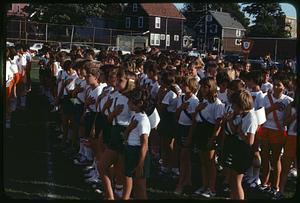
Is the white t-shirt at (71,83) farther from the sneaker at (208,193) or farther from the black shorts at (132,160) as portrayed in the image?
the black shorts at (132,160)

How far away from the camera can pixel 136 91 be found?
13.8ft

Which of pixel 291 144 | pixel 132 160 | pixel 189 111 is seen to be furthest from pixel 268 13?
pixel 189 111

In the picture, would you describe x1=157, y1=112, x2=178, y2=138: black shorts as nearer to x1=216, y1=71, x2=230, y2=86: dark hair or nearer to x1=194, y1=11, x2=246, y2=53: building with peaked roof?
x1=216, y1=71, x2=230, y2=86: dark hair

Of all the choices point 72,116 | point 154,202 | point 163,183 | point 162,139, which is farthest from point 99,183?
point 154,202

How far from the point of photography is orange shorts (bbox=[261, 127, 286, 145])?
5184 millimetres

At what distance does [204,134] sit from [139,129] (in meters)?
1.23

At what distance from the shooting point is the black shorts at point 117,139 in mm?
4477

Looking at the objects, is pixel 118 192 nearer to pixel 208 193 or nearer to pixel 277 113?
pixel 208 193

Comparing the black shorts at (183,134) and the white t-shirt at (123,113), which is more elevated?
the white t-shirt at (123,113)

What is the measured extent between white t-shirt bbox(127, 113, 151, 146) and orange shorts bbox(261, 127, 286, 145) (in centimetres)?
171

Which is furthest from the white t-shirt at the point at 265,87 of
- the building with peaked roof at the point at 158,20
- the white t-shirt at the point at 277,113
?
the building with peaked roof at the point at 158,20

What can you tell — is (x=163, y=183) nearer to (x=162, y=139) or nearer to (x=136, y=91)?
(x=162, y=139)

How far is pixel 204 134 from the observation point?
5.19 m

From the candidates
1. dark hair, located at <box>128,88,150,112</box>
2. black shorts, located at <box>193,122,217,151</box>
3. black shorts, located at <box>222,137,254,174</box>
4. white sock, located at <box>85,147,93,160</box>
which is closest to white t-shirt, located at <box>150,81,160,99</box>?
white sock, located at <box>85,147,93,160</box>
